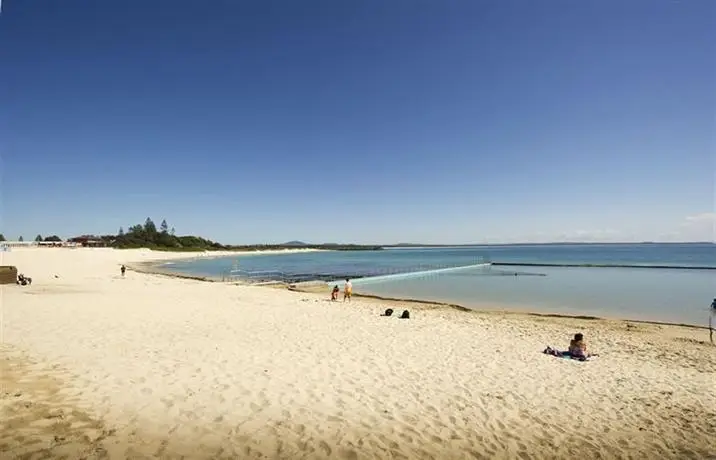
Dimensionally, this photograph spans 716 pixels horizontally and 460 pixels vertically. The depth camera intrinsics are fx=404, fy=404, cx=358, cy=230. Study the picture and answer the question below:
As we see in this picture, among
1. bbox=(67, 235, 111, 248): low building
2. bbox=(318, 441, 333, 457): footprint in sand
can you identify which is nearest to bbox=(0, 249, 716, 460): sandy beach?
bbox=(318, 441, 333, 457): footprint in sand

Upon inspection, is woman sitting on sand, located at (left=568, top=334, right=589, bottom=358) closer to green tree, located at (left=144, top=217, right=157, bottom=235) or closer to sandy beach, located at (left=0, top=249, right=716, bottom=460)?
sandy beach, located at (left=0, top=249, right=716, bottom=460)

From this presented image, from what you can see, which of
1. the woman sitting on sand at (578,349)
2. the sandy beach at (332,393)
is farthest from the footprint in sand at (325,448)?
the woman sitting on sand at (578,349)

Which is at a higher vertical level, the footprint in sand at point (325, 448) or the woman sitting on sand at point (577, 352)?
the footprint in sand at point (325, 448)

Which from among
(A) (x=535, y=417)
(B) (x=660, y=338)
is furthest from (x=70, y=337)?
(B) (x=660, y=338)

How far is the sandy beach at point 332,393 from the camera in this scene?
17.5ft

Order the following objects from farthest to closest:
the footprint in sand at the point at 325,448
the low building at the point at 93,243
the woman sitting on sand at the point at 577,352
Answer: the low building at the point at 93,243, the woman sitting on sand at the point at 577,352, the footprint in sand at the point at 325,448

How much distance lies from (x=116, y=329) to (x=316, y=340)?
19.7ft

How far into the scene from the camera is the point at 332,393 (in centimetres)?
717

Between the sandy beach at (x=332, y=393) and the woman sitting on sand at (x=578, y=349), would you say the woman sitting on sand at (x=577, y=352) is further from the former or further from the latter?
the sandy beach at (x=332, y=393)

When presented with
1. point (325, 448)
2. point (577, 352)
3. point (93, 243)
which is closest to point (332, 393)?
point (325, 448)

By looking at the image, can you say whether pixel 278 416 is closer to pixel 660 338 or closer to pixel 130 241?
pixel 660 338

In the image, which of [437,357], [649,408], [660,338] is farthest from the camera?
[660,338]

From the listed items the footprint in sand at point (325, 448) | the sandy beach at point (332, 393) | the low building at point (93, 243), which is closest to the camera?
the footprint in sand at point (325, 448)

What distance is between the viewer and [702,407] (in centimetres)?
750
